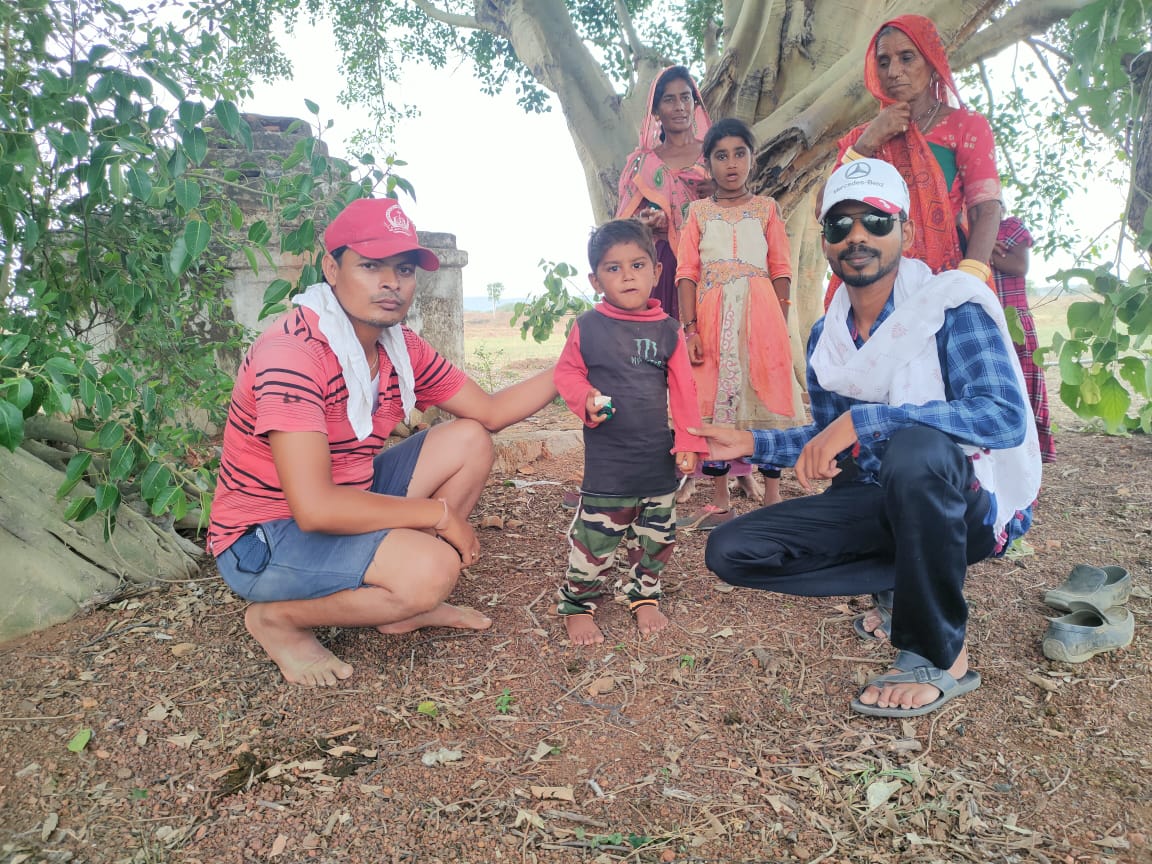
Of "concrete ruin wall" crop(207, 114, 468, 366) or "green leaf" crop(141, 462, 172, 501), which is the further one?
"concrete ruin wall" crop(207, 114, 468, 366)

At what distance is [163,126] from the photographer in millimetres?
2318

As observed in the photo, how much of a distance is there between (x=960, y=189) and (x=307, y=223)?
2291mm

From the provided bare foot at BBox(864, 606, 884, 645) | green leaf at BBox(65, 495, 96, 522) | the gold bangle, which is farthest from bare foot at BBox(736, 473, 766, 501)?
green leaf at BBox(65, 495, 96, 522)

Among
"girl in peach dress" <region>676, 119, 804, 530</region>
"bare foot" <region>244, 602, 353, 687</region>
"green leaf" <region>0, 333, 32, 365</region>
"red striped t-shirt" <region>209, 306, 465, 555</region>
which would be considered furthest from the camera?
"girl in peach dress" <region>676, 119, 804, 530</region>

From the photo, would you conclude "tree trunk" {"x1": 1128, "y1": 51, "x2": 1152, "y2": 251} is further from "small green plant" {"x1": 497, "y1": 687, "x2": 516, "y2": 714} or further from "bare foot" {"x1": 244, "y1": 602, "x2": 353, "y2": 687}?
"bare foot" {"x1": 244, "y1": 602, "x2": 353, "y2": 687}

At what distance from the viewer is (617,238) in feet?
Answer: 8.00

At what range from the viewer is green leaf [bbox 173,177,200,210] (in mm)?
2154

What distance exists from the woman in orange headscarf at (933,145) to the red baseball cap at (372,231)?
5.13 ft

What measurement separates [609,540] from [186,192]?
5.35 ft

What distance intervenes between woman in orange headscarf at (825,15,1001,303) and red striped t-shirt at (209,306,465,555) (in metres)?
1.69

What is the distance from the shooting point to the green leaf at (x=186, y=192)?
2154mm

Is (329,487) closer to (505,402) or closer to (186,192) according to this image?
(505,402)

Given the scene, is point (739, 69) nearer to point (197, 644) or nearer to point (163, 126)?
point (163, 126)

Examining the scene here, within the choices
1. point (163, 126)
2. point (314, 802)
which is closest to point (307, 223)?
point (163, 126)
